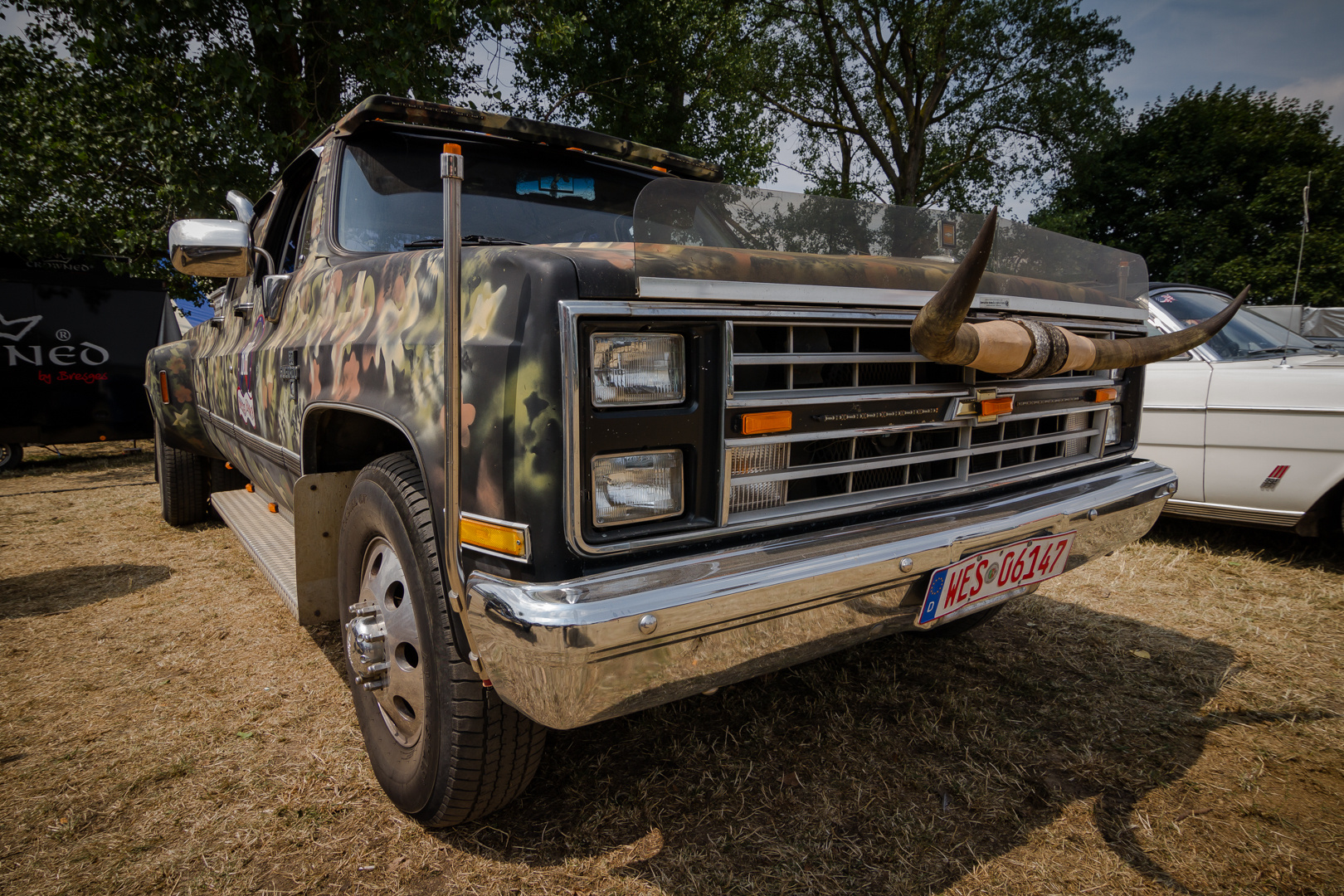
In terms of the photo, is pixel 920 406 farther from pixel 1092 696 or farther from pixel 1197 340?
pixel 1092 696

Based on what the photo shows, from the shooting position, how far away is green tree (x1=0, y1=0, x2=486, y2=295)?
755cm

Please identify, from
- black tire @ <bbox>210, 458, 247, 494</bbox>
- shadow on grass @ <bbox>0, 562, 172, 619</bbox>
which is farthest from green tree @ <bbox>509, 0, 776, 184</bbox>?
shadow on grass @ <bbox>0, 562, 172, 619</bbox>

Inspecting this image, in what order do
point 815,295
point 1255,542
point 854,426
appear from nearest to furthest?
point 815,295 → point 854,426 → point 1255,542

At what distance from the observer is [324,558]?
2.25 metres

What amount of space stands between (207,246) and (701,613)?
2.40 metres

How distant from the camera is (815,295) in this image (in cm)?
162

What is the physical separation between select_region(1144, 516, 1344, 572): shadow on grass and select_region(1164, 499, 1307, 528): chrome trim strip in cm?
23

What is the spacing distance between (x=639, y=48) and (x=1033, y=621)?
11701mm

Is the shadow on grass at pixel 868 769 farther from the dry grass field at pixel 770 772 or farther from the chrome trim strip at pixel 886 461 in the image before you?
the chrome trim strip at pixel 886 461

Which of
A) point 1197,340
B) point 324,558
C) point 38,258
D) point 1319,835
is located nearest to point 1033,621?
point 1319,835

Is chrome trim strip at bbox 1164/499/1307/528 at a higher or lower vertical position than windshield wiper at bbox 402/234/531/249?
lower

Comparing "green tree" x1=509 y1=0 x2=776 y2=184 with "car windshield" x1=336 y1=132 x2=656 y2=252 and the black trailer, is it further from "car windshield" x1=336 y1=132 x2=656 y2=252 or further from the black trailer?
"car windshield" x1=336 y1=132 x2=656 y2=252

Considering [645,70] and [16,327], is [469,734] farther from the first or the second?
[645,70]

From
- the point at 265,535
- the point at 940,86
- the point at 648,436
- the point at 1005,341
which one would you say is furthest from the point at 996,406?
the point at 940,86
